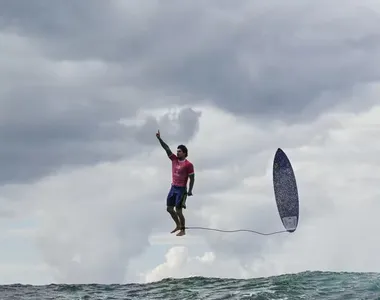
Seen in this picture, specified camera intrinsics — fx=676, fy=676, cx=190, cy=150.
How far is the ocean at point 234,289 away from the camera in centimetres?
2156

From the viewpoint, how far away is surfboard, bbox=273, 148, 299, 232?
3014 cm

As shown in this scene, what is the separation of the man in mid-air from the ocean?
7.97 feet

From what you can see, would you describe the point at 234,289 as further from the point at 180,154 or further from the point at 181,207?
the point at 180,154

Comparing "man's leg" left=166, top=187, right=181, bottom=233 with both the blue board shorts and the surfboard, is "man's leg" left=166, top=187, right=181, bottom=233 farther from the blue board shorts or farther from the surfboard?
the surfboard

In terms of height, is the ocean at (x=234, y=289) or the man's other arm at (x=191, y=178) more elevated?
the man's other arm at (x=191, y=178)

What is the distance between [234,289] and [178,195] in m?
4.04

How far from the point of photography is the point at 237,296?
2164cm

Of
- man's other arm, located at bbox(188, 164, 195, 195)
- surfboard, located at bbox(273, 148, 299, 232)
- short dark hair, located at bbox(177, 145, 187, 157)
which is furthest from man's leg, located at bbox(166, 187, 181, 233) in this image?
surfboard, located at bbox(273, 148, 299, 232)

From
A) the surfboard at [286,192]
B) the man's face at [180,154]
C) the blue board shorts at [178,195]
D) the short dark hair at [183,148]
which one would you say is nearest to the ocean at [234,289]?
the blue board shorts at [178,195]

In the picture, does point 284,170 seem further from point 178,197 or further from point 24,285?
point 24,285

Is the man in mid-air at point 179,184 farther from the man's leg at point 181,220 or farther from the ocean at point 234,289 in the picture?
the ocean at point 234,289

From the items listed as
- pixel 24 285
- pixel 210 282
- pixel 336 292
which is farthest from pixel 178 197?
pixel 24 285

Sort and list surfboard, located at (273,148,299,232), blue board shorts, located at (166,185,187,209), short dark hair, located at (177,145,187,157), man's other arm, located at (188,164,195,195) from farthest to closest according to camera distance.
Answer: surfboard, located at (273,148,299,232) → blue board shorts, located at (166,185,187,209) → man's other arm, located at (188,164,195,195) → short dark hair, located at (177,145,187,157)

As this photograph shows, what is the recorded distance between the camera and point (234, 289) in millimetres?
23250
